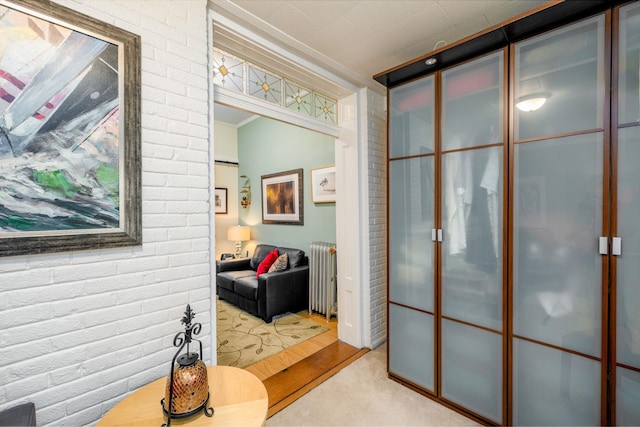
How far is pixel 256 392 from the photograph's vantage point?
1.23 meters

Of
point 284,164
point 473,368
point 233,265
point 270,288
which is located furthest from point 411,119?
point 233,265

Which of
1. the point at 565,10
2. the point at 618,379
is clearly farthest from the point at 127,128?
the point at 618,379

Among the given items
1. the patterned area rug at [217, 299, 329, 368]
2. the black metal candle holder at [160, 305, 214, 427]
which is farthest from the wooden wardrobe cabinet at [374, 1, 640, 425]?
the black metal candle holder at [160, 305, 214, 427]

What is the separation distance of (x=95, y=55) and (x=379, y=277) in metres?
2.71

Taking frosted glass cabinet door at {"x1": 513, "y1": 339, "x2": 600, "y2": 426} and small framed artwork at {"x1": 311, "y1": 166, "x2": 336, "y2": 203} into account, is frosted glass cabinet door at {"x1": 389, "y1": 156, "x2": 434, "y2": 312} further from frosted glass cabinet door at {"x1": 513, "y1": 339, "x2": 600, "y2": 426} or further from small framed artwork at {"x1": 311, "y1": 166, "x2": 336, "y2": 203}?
small framed artwork at {"x1": 311, "y1": 166, "x2": 336, "y2": 203}

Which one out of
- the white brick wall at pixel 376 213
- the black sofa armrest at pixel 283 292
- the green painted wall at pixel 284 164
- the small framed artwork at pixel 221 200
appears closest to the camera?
the white brick wall at pixel 376 213

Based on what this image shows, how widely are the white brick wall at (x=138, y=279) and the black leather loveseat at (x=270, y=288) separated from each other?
5.53 feet

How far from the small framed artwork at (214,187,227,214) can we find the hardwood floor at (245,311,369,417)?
320cm

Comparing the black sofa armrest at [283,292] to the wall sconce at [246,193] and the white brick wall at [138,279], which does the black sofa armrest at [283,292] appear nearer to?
the white brick wall at [138,279]

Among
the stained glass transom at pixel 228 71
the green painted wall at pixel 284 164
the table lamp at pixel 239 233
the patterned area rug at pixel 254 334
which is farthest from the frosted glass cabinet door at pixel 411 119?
the table lamp at pixel 239 233

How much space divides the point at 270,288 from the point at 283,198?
155cm

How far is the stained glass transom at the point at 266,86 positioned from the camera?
1.90m

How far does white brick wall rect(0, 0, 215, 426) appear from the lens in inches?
44.3

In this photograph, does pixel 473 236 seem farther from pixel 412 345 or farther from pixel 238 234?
pixel 238 234
